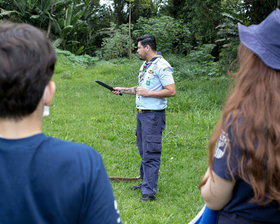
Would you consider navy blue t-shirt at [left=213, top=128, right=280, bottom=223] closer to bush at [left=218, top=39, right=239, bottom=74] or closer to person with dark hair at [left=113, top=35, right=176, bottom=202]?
person with dark hair at [left=113, top=35, right=176, bottom=202]

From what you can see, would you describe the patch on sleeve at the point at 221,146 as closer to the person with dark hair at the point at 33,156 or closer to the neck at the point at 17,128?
the person with dark hair at the point at 33,156

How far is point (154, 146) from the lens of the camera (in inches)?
177

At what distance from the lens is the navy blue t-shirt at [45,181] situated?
1.20 metres

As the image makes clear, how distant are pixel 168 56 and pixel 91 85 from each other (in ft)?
16.8

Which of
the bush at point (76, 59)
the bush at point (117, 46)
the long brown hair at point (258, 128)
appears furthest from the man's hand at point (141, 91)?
the bush at point (117, 46)

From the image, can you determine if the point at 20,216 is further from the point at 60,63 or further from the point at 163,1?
the point at 163,1

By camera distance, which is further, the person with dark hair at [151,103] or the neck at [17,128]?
the person with dark hair at [151,103]

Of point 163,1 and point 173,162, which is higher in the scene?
point 163,1

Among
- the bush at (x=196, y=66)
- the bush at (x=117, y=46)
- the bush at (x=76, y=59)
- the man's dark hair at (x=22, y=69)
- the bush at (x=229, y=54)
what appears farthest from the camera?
the bush at (x=117, y=46)

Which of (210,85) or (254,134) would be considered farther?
(210,85)

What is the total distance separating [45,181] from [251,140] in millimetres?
832

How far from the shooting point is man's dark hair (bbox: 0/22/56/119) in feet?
3.83

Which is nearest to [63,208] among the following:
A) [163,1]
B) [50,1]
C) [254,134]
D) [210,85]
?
[254,134]

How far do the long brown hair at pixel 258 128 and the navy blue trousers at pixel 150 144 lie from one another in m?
2.93
